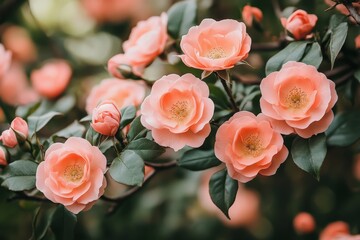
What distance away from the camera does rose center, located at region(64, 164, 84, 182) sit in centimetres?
90

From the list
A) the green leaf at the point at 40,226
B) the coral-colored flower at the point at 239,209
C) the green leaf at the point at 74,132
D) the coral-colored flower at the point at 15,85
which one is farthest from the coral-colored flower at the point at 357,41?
the coral-colored flower at the point at 15,85

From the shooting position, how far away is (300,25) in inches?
37.4

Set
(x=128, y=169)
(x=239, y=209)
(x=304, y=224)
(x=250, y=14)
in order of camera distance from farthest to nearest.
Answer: (x=239, y=209), (x=304, y=224), (x=250, y=14), (x=128, y=169)

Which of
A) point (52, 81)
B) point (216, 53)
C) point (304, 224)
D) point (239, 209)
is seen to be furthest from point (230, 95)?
point (239, 209)

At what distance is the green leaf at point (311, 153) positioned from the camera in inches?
33.9

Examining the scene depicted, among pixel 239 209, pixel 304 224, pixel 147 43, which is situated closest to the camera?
pixel 147 43

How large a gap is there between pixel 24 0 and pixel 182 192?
2.42ft

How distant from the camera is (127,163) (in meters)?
0.88

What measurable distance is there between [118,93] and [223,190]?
1.07ft

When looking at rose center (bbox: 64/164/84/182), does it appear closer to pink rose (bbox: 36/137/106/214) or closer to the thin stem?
pink rose (bbox: 36/137/106/214)

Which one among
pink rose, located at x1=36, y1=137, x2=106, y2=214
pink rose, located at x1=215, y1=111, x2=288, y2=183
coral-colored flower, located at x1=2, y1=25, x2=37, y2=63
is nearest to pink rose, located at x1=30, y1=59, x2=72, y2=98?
coral-colored flower, located at x1=2, y1=25, x2=37, y2=63

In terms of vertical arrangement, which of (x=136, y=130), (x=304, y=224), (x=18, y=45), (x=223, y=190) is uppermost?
(x=136, y=130)

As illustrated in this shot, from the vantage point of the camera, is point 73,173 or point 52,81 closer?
point 73,173

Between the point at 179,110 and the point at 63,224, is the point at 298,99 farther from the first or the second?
the point at 63,224
